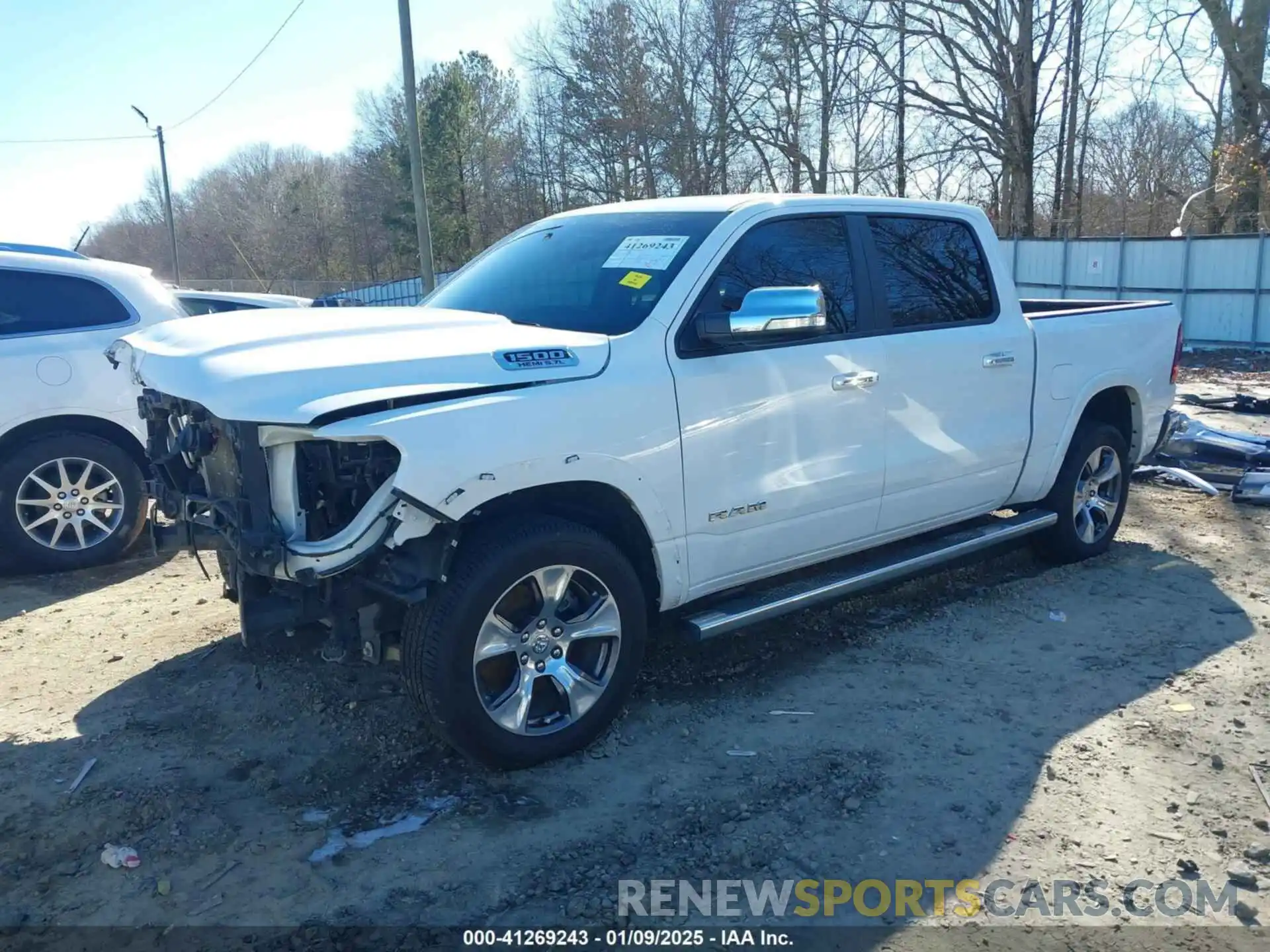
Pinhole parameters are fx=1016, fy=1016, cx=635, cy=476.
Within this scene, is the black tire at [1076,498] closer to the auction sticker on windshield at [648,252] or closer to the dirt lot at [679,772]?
the dirt lot at [679,772]

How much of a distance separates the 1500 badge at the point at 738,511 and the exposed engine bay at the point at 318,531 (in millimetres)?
1156

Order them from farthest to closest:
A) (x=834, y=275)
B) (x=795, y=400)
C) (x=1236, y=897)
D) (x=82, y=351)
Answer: (x=82, y=351) < (x=834, y=275) < (x=795, y=400) < (x=1236, y=897)

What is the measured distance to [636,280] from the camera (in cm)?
414

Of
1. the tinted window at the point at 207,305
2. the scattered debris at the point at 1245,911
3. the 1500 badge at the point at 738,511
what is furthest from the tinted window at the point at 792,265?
the tinted window at the point at 207,305

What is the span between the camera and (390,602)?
3488 millimetres

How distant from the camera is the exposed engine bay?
3.23 m

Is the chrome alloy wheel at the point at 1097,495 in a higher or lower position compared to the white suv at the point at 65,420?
lower

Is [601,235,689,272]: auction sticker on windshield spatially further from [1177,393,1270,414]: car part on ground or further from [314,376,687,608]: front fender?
[1177,393,1270,414]: car part on ground

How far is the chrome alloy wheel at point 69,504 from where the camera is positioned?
6.13 meters

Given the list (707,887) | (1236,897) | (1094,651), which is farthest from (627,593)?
(1094,651)

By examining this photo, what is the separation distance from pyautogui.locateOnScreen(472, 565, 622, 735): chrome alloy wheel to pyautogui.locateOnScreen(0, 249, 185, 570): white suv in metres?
3.61

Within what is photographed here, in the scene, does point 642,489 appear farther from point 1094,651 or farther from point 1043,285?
point 1043,285

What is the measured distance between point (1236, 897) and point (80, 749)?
4069 millimetres

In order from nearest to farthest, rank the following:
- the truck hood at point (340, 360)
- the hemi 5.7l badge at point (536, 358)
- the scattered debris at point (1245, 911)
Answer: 1. the scattered debris at point (1245, 911)
2. the truck hood at point (340, 360)
3. the hemi 5.7l badge at point (536, 358)
